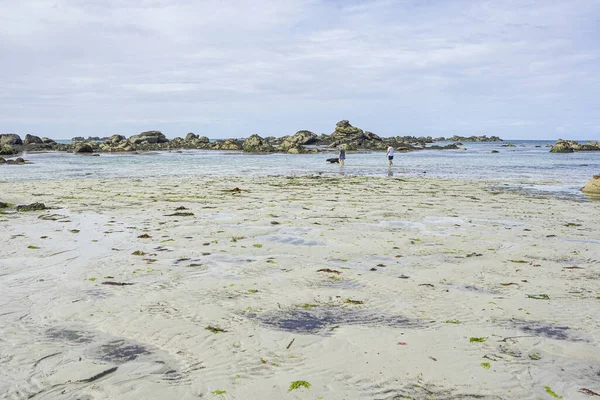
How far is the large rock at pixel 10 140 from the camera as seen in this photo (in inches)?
3034

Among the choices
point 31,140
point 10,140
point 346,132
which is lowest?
point 10,140

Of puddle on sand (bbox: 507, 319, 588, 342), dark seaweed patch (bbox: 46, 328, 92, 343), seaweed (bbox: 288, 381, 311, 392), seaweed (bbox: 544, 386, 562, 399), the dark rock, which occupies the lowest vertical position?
seaweed (bbox: 544, 386, 562, 399)

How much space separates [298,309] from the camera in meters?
6.00

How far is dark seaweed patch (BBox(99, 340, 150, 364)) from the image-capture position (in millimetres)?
4600

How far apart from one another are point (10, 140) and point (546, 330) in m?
90.0

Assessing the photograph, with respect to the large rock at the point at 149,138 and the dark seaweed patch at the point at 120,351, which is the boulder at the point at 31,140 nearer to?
the large rock at the point at 149,138

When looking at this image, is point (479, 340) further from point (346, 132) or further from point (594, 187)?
point (346, 132)

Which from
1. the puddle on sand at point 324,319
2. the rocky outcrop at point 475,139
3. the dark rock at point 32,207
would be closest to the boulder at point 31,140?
the dark rock at point 32,207

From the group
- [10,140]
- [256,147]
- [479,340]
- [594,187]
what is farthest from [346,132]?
[479,340]

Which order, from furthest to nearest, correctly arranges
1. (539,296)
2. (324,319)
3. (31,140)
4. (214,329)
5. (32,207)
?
(31,140)
(32,207)
(539,296)
(324,319)
(214,329)

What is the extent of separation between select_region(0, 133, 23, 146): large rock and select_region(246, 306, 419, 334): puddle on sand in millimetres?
85811

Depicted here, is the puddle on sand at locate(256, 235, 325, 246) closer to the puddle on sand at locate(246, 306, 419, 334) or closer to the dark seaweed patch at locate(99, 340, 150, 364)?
the puddle on sand at locate(246, 306, 419, 334)

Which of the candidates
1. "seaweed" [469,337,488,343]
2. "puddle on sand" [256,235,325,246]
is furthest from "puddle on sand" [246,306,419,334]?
"puddle on sand" [256,235,325,246]

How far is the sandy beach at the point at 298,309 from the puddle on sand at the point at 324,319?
3cm
